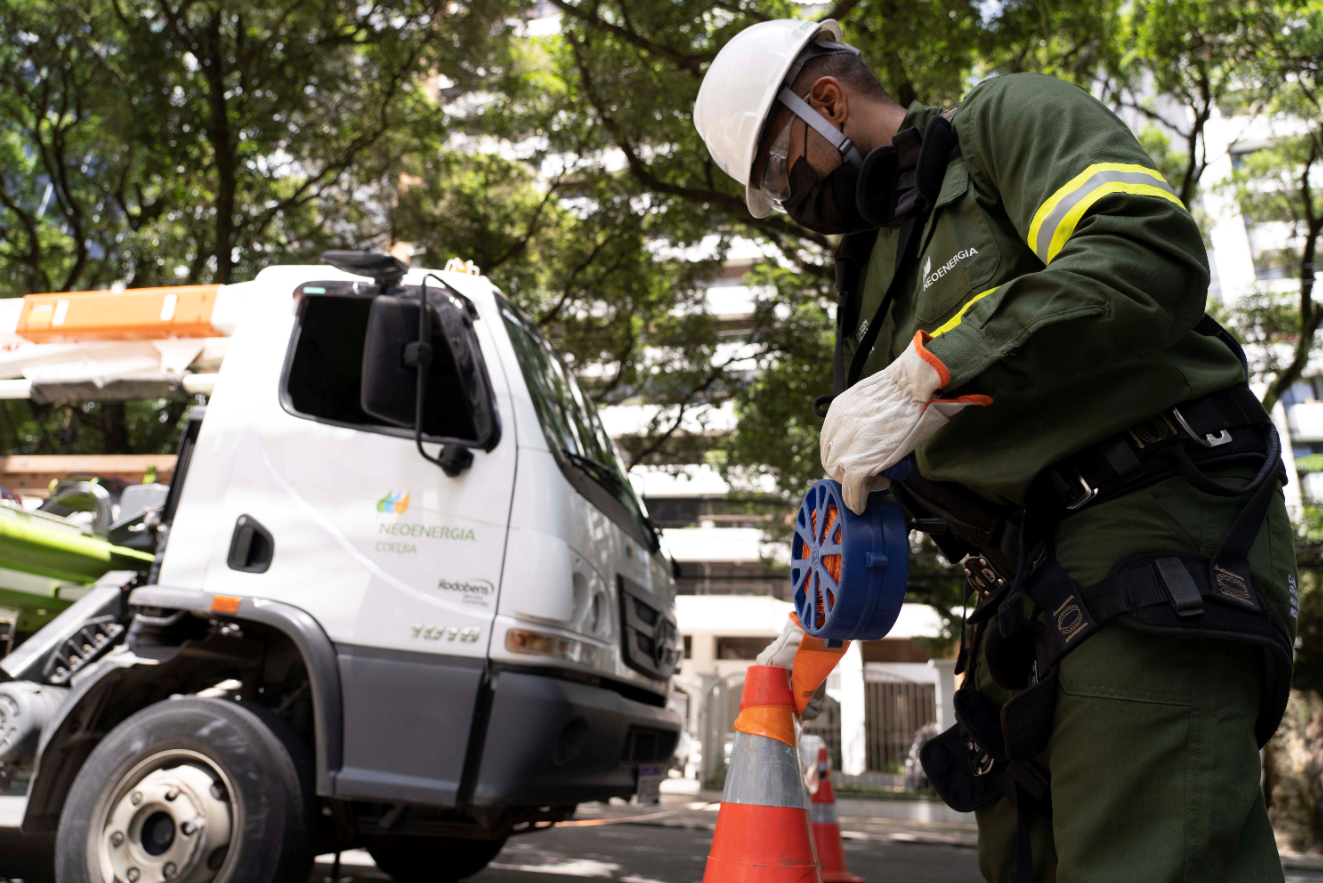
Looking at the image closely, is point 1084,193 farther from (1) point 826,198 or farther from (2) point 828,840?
(2) point 828,840

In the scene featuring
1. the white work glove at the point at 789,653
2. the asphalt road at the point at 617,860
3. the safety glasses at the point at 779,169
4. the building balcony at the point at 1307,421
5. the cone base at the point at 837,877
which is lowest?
the asphalt road at the point at 617,860

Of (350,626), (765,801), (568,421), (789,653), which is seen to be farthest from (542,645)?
(765,801)

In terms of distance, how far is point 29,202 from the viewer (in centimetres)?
1282

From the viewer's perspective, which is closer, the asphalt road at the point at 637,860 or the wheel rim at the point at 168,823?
the wheel rim at the point at 168,823

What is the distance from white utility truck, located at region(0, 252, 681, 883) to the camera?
10.5 ft

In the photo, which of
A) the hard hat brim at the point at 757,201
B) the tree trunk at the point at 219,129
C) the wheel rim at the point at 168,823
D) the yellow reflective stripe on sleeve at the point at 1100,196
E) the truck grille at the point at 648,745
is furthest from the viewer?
the tree trunk at the point at 219,129

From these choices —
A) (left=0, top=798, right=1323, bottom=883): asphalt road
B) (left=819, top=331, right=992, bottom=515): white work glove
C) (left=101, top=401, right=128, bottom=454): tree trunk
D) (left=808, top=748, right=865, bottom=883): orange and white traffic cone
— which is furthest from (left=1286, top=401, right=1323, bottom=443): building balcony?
(left=819, top=331, right=992, bottom=515): white work glove

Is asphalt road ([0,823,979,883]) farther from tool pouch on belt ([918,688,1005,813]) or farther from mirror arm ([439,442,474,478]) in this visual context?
tool pouch on belt ([918,688,1005,813])

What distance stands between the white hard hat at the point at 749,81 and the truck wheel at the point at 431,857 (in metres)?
3.98

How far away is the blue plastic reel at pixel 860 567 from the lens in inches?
67.9

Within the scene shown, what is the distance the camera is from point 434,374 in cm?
384

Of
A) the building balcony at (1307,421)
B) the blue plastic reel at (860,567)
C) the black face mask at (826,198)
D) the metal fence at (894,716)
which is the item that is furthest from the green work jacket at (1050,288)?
the building balcony at (1307,421)

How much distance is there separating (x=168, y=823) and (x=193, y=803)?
0.14 metres

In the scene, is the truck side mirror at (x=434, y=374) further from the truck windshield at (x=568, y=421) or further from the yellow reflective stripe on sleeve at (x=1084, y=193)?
the yellow reflective stripe on sleeve at (x=1084, y=193)
